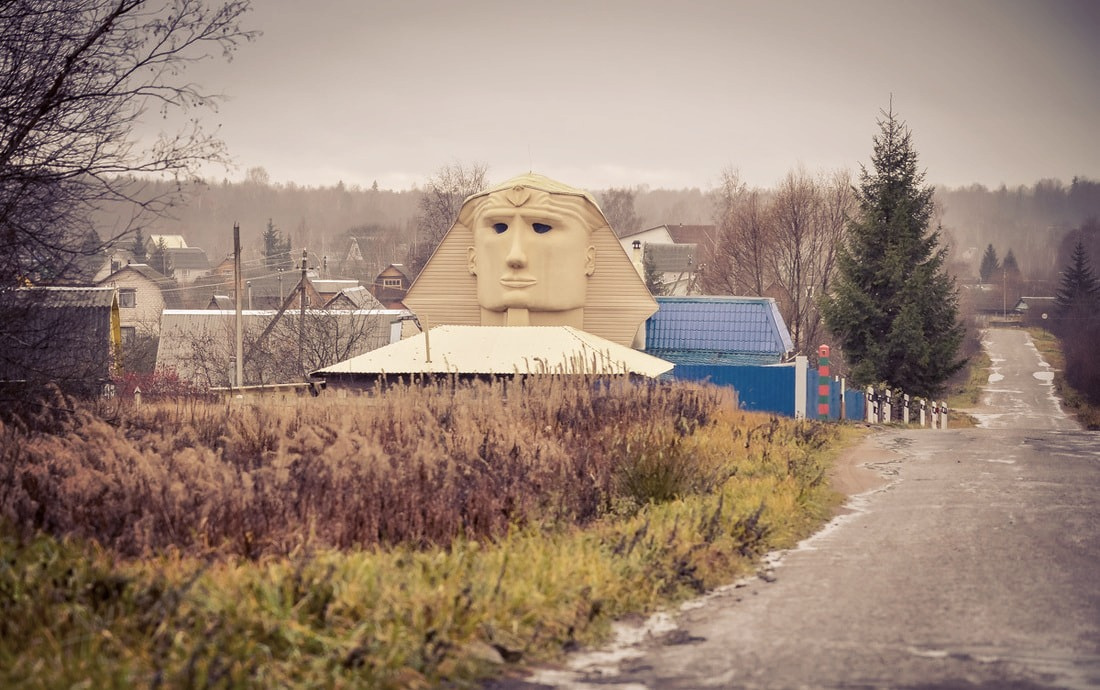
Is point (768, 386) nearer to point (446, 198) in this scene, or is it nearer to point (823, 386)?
point (823, 386)

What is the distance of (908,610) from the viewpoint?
7012mm

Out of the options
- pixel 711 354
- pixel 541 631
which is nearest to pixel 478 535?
pixel 541 631

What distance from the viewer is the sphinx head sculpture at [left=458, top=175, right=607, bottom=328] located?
29.9m

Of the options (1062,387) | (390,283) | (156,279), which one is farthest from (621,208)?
(1062,387)

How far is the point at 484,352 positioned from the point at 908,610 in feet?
65.1

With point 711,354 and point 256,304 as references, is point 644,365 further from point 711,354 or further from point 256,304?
point 256,304

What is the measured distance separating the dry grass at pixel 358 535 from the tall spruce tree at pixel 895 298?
2683 cm

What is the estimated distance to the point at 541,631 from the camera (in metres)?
6.49

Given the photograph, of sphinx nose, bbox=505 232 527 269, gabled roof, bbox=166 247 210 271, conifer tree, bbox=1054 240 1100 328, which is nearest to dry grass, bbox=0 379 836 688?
sphinx nose, bbox=505 232 527 269

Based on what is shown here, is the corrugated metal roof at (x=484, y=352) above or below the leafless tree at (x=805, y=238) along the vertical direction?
below

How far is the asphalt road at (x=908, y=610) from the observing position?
582 centimetres

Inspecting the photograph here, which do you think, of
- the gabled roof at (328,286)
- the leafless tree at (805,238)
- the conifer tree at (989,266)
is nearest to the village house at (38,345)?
the leafless tree at (805,238)

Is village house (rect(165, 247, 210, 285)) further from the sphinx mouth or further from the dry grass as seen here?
the dry grass

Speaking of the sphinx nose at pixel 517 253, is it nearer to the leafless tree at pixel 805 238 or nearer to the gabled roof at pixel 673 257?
the leafless tree at pixel 805 238
